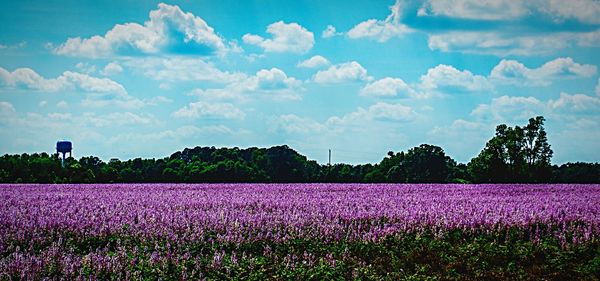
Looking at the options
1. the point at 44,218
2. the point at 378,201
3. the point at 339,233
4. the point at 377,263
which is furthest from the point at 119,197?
the point at 377,263

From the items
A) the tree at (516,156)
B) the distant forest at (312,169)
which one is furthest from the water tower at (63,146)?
the tree at (516,156)

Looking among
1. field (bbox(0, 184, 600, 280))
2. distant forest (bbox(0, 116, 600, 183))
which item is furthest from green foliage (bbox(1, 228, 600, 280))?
distant forest (bbox(0, 116, 600, 183))

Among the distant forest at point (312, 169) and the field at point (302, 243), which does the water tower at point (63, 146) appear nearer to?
the distant forest at point (312, 169)

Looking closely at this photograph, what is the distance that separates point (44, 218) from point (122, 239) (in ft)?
8.03

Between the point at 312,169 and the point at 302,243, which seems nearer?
the point at 302,243

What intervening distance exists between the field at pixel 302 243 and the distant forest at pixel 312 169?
88.9 ft

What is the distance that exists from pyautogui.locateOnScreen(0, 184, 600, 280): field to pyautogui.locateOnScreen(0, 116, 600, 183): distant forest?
2708 centimetres

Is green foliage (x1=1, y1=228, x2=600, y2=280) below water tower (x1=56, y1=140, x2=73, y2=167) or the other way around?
below

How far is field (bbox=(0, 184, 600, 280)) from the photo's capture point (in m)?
10.4

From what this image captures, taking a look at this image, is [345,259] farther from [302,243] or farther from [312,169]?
[312,169]

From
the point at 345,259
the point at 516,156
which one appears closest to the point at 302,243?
the point at 345,259

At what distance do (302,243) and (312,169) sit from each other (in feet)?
141

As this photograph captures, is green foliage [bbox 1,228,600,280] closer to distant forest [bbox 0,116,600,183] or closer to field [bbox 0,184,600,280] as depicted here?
field [bbox 0,184,600,280]

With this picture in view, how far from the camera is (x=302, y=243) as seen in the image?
490 inches
